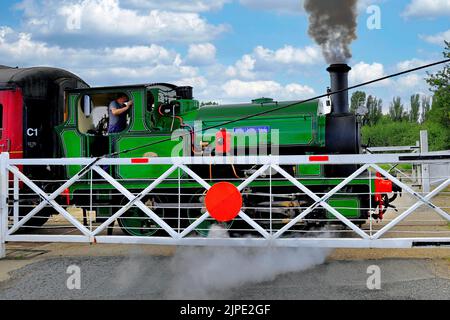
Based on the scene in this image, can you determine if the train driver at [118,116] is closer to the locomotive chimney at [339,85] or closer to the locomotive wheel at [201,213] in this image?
the locomotive wheel at [201,213]

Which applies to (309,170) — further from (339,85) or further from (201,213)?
(201,213)

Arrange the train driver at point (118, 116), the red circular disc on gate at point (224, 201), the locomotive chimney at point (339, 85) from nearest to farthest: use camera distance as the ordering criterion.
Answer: the red circular disc on gate at point (224, 201) → the locomotive chimney at point (339, 85) → the train driver at point (118, 116)

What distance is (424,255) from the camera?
736cm

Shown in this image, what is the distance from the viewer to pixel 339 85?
8.47 meters

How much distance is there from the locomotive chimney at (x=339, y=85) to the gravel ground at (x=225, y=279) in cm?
286

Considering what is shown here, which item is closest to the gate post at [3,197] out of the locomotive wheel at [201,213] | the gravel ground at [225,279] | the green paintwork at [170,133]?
the gravel ground at [225,279]

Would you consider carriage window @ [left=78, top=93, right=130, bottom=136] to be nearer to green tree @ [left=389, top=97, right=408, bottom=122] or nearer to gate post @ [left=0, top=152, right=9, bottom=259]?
gate post @ [left=0, top=152, right=9, bottom=259]

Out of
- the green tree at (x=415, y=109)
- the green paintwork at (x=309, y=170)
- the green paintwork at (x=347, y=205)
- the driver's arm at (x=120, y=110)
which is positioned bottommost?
the green paintwork at (x=347, y=205)

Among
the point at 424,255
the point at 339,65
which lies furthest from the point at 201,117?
the point at 424,255

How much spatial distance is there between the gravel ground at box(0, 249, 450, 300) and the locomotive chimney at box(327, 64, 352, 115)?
2.86 m

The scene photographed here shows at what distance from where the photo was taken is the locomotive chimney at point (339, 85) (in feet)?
27.7

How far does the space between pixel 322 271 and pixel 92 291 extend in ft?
9.58

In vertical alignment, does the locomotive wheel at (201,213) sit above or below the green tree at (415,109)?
below
